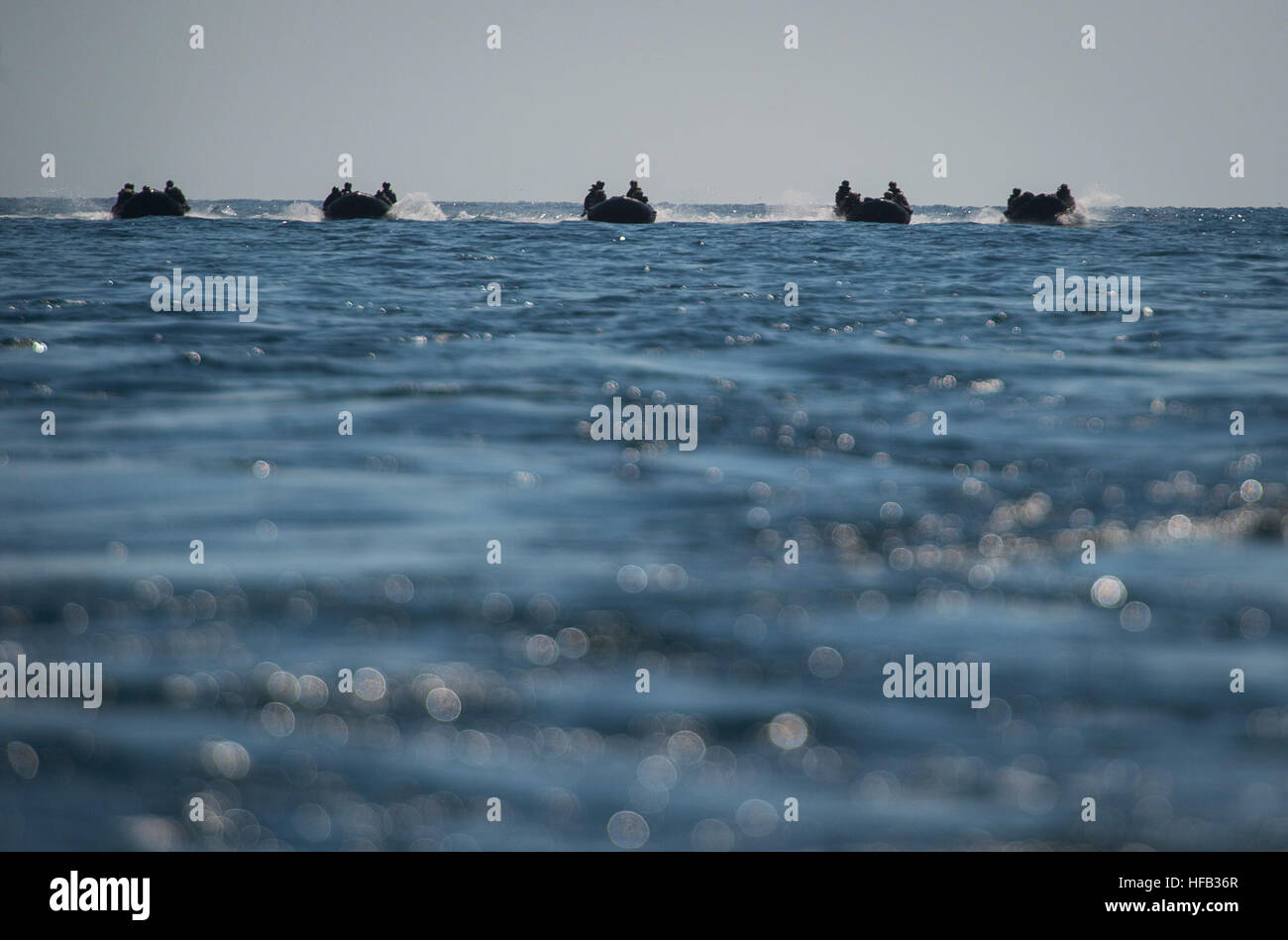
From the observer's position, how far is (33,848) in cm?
346

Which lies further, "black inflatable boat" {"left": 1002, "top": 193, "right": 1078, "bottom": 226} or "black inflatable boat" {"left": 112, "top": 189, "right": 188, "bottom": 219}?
"black inflatable boat" {"left": 1002, "top": 193, "right": 1078, "bottom": 226}

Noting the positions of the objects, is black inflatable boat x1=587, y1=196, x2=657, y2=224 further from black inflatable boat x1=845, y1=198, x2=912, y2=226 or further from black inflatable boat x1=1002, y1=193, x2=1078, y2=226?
black inflatable boat x1=1002, y1=193, x2=1078, y2=226

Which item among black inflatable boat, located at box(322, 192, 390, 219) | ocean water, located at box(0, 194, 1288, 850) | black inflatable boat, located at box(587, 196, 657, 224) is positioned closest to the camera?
ocean water, located at box(0, 194, 1288, 850)

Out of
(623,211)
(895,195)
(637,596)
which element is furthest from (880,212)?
(637,596)

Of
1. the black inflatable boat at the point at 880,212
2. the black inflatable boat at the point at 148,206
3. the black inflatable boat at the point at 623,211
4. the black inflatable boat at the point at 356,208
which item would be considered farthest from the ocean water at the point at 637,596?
the black inflatable boat at the point at 148,206

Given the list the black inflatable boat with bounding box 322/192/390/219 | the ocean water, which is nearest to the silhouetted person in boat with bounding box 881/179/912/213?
the black inflatable boat with bounding box 322/192/390/219

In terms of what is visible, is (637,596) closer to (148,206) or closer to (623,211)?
(623,211)

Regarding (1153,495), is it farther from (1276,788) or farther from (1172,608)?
(1276,788)

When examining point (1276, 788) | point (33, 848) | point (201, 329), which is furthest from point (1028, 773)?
point (201, 329)

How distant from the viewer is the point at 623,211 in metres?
51.9

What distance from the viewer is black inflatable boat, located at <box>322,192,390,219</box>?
53125 millimetres

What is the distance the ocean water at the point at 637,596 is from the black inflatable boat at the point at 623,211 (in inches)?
1542

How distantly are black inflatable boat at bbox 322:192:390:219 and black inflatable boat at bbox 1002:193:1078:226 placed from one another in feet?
97.9

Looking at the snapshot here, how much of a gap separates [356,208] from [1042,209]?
104 ft
